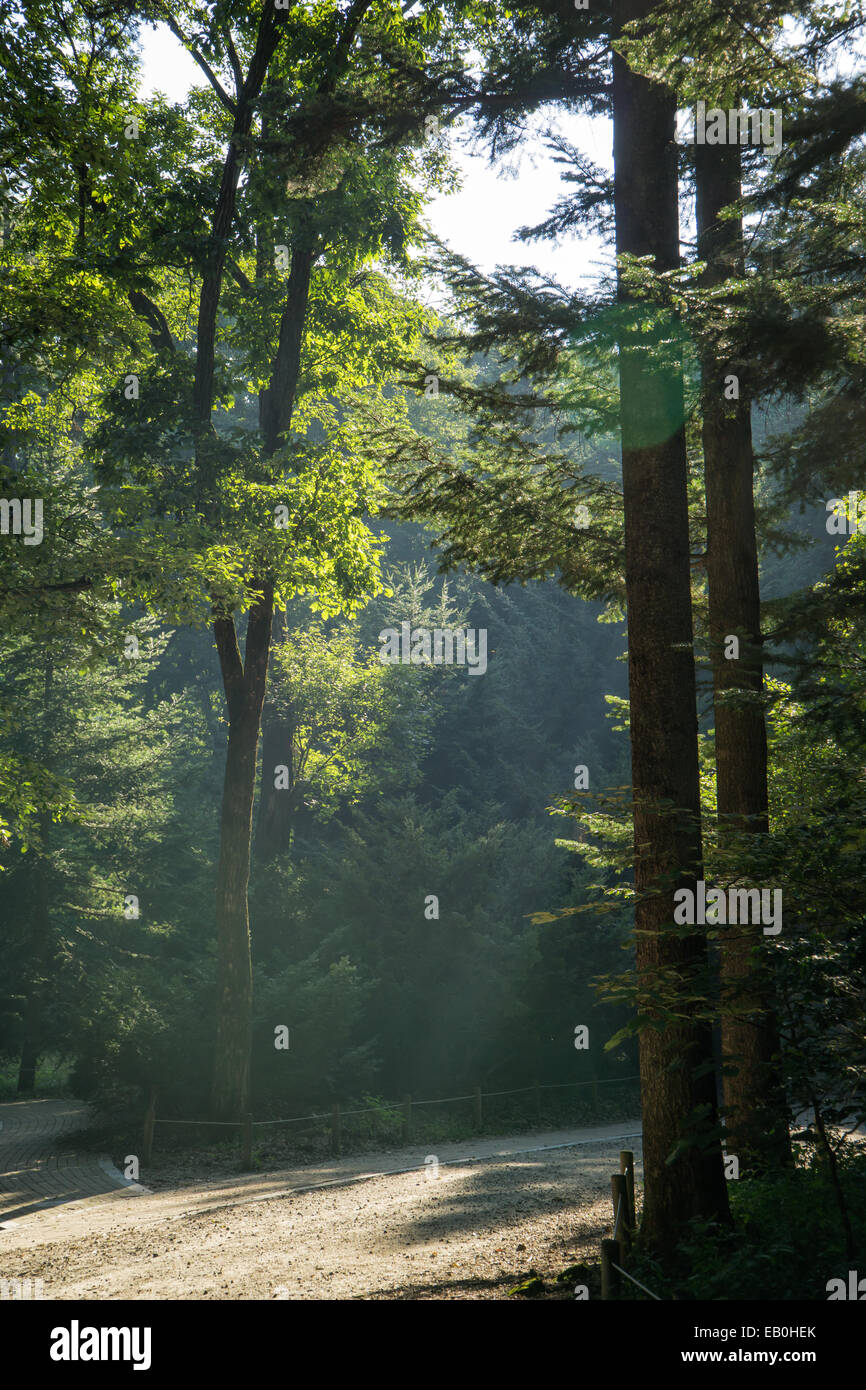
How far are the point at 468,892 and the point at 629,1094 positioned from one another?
616 centimetres

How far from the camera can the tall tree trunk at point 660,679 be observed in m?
7.19

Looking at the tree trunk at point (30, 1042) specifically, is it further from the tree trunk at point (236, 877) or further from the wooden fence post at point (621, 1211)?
the wooden fence post at point (621, 1211)

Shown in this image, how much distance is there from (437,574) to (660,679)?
31.7ft

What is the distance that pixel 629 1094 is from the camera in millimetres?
23969

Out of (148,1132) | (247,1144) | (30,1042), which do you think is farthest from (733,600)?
(30,1042)

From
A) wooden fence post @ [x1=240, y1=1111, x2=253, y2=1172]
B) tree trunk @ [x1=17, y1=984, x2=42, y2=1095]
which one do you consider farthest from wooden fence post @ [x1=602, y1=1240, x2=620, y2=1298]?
tree trunk @ [x1=17, y1=984, x2=42, y2=1095]

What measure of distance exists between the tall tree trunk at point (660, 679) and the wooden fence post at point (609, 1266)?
65 cm

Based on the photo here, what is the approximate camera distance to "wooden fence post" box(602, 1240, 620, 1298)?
21.3 ft

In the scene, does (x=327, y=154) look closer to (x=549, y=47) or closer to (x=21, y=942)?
(x=549, y=47)

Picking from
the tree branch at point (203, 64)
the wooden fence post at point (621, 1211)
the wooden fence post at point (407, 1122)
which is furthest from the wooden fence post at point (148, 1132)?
the tree branch at point (203, 64)

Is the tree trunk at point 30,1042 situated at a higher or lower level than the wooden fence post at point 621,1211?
lower

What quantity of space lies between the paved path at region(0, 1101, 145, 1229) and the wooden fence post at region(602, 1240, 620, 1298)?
8.79 meters

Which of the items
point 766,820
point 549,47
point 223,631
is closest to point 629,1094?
point 223,631
